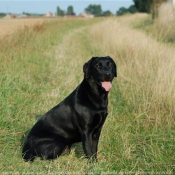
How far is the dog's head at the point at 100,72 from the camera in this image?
11.8 ft

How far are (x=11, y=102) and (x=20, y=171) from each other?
1.96 meters

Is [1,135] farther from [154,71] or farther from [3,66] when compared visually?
[154,71]

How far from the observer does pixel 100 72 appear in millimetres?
3598

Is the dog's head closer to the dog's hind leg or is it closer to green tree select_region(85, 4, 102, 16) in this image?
the dog's hind leg

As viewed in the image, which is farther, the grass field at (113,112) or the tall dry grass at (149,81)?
the tall dry grass at (149,81)

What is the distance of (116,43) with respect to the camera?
10.9 metres

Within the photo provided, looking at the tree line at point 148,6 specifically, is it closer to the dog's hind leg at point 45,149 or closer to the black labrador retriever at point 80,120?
the black labrador retriever at point 80,120

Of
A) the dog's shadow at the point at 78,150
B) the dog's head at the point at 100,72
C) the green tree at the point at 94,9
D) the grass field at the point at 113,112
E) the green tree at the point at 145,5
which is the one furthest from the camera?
the green tree at the point at 94,9

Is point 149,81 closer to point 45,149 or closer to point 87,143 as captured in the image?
point 87,143

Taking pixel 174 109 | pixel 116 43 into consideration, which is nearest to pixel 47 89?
pixel 174 109

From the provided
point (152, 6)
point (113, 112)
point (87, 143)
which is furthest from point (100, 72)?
point (152, 6)

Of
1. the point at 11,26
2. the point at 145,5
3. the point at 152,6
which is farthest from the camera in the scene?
the point at 145,5

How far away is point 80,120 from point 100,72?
0.58m

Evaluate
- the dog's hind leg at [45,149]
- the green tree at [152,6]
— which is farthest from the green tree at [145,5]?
the dog's hind leg at [45,149]
